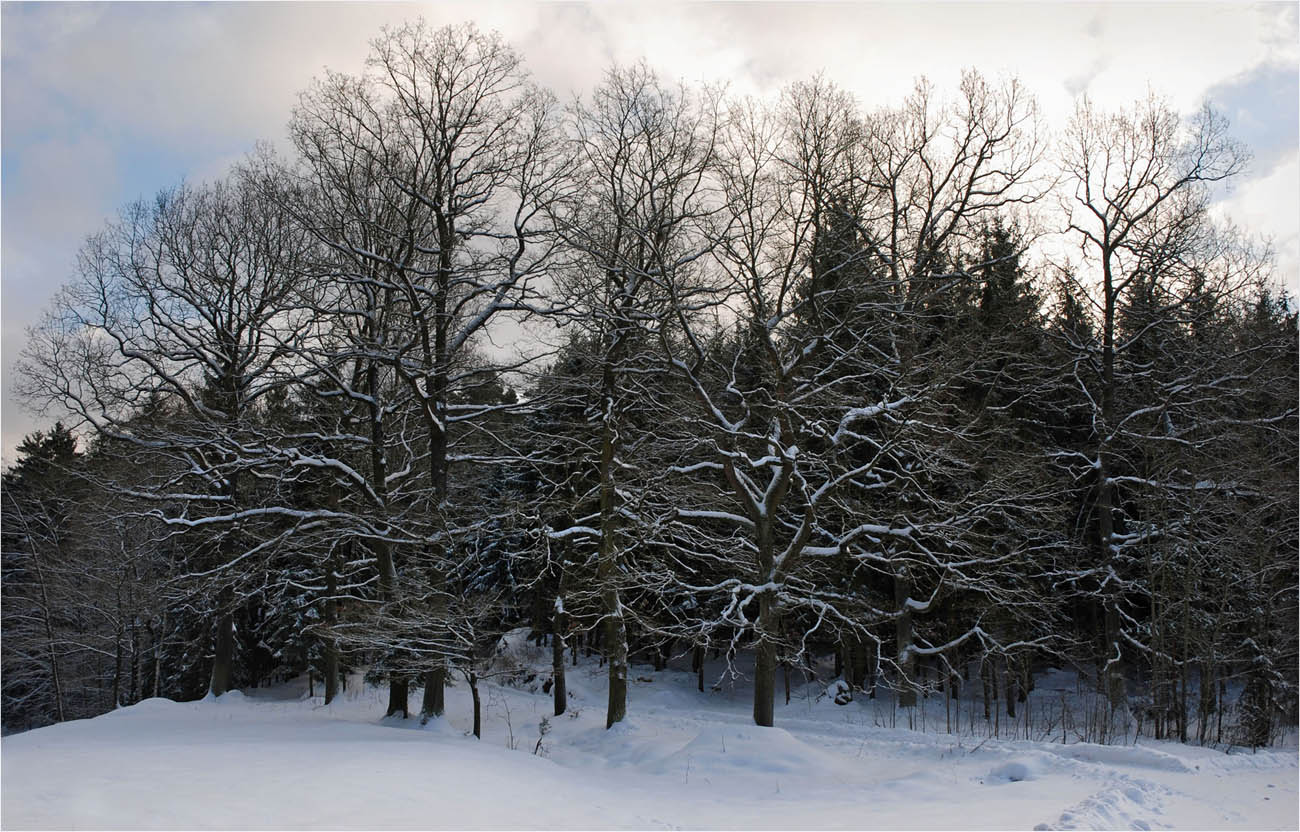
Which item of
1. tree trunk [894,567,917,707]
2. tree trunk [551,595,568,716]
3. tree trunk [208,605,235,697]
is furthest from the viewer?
tree trunk [208,605,235,697]

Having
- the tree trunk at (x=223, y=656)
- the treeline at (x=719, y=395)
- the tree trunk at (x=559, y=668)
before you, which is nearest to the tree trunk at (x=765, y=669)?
the treeline at (x=719, y=395)

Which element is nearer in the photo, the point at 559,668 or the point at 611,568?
the point at 611,568

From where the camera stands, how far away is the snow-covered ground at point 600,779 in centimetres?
761

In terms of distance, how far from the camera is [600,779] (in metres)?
12.1

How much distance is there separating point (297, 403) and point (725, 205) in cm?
1387

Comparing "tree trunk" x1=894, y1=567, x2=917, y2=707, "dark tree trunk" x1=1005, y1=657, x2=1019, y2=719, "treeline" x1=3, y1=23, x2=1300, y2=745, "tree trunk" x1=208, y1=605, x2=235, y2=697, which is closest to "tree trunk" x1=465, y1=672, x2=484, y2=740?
→ "treeline" x1=3, y1=23, x2=1300, y2=745

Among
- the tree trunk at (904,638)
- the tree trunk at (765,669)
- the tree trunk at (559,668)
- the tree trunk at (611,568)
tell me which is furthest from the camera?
the tree trunk at (559,668)

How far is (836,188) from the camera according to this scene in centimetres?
1647

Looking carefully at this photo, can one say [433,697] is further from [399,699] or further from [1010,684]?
[1010,684]

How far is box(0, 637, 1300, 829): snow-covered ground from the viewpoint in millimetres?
7613

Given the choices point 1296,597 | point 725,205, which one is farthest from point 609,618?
point 1296,597

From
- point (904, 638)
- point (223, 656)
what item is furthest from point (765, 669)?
point (223, 656)

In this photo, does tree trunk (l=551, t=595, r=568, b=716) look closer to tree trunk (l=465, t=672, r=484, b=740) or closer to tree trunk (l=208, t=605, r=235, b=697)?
tree trunk (l=465, t=672, r=484, b=740)

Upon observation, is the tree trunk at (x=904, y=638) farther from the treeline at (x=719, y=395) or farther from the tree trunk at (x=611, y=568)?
the tree trunk at (x=611, y=568)
